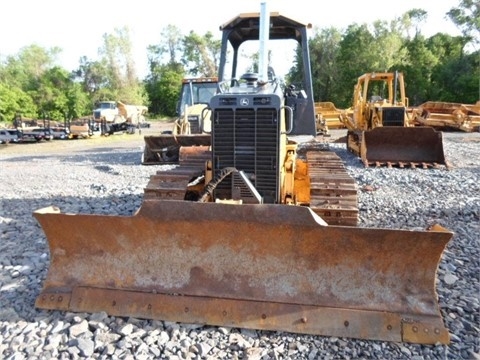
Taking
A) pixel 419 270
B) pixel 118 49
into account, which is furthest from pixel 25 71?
pixel 419 270

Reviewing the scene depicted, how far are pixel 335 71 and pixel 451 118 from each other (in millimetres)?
19467

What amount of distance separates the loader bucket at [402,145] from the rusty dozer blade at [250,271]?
816 cm

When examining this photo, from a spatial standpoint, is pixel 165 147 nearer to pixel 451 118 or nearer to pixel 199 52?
pixel 451 118

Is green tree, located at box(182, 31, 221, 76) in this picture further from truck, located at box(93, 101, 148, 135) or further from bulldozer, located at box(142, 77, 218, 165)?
bulldozer, located at box(142, 77, 218, 165)

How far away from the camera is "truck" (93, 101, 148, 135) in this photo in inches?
1152

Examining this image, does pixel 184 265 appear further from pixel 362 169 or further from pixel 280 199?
pixel 362 169

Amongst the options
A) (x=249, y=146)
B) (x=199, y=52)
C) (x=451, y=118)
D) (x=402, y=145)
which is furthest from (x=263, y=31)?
(x=199, y=52)

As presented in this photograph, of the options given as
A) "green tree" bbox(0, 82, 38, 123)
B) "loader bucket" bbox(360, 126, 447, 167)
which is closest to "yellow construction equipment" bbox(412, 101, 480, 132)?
"loader bucket" bbox(360, 126, 447, 167)

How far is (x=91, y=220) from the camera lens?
341 cm

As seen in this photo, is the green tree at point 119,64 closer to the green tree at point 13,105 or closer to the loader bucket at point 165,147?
the green tree at point 13,105

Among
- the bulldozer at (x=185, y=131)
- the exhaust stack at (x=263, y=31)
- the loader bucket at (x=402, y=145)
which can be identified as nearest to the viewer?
the exhaust stack at (x=263, y=31)

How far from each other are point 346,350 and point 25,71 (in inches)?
2514

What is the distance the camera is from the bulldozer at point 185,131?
10.8 metres

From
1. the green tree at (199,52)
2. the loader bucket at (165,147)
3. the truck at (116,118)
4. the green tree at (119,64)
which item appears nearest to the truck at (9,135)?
the truck at (116,118)
